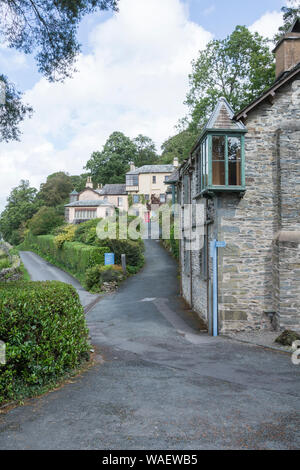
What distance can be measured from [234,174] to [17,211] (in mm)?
66551

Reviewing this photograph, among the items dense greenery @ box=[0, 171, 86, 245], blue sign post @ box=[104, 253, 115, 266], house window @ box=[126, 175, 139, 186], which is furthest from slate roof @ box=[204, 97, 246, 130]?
dense greenery @ box=[0, 171, 86, 245]

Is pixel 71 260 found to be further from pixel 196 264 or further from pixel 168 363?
pixel 168 363

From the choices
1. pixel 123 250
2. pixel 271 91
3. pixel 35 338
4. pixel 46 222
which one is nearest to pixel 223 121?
pixel 271 91

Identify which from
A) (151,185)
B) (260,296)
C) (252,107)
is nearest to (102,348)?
(260,296)

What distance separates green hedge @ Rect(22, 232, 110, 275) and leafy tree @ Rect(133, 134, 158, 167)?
3218cm

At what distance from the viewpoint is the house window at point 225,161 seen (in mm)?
13047

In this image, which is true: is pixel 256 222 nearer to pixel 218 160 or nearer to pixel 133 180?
pixel 218 160

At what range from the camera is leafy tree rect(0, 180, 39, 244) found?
235ft

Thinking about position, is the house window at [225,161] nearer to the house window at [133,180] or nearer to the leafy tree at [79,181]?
the house window at [133,180]

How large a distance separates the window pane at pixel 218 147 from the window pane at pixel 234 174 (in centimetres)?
41

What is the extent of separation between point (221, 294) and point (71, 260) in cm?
2290

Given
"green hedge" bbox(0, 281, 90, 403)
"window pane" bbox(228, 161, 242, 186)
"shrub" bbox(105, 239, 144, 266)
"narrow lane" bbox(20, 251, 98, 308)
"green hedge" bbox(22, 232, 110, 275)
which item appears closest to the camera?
"green hedge" bbox(0, 281, 90, 403)

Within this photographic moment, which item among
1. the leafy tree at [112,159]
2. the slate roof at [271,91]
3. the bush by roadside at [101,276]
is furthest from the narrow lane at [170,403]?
the leafy tree at [112,159]

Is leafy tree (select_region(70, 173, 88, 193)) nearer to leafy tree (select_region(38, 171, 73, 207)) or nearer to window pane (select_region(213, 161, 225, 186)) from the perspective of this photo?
leafy tree (select_region(38, 171, 73, 207))
